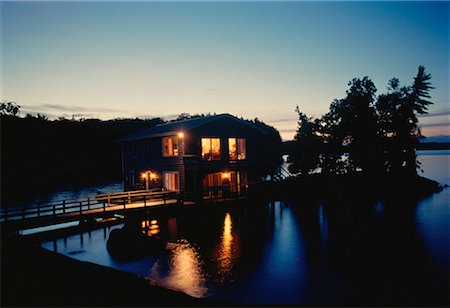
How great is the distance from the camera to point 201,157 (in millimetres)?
31422

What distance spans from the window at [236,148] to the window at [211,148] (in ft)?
5.67

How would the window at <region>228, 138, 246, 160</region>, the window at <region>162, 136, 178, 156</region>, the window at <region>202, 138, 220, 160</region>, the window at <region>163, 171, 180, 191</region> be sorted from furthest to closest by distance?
the window at <region>228, 138, 246, 160</region> → the window at <region>202, 138, 220, 160</region> → the window at <region>162, 136, 178, 156</region> → the window at <region>163, 171, 180, 191</region>

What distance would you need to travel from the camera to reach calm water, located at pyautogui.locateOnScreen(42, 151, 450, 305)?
44.1 ft

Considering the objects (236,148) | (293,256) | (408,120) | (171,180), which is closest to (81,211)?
(171,180)

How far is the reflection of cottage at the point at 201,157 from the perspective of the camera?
30.7m

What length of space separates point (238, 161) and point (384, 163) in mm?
27045

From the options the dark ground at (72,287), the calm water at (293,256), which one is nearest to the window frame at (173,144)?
the calm water at (293,256)

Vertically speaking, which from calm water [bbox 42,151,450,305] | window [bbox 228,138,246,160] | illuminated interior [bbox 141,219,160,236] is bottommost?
calm water [bbox 42,151,450,305]

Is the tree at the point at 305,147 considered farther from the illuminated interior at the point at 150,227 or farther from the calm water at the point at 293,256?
the illuminated interior at the point at 150,227

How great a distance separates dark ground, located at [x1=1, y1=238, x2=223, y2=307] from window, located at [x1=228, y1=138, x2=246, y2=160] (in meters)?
21.2

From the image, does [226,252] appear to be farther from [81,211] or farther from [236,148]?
[236,148]

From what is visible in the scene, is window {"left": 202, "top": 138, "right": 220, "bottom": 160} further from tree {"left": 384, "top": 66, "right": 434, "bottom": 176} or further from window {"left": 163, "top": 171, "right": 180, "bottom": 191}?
tree {"left": 384, "top": 66, "right": 434, "bottom": 176}

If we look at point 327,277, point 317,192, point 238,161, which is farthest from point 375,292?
point 317,192

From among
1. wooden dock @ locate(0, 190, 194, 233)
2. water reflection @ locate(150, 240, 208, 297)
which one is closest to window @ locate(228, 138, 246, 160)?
wooden dock @ locate(0, 190, 194, 233)
